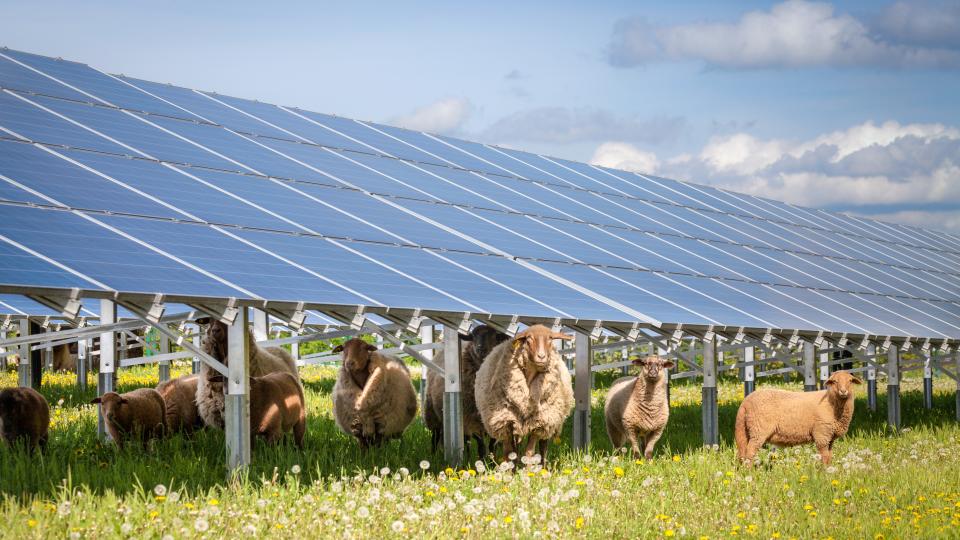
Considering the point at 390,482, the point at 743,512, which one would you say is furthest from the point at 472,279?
the point at 743,512

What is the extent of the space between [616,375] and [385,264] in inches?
1154

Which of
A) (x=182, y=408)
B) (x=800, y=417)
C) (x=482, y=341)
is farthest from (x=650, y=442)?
(x=182, y=408)

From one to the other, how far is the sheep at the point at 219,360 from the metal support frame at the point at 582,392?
4228 mm

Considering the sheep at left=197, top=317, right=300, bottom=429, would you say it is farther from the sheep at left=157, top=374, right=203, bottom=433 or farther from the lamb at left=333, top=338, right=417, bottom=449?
the lamb at left=333, top=338, right=417, bottom=449

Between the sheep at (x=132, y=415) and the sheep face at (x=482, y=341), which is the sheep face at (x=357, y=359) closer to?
the sheep face at (x=482, y=341)

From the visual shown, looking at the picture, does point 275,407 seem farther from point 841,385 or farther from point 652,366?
point 841,385

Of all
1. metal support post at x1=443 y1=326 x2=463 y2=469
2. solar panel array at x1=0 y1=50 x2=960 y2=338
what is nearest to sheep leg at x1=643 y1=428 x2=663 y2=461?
solar panel array at x1=0 y1=50 x2=960 y2=338

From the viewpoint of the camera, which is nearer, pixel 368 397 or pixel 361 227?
pixel 368 397

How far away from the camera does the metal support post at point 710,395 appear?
17.4 m

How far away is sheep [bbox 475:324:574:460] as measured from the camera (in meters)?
13.2

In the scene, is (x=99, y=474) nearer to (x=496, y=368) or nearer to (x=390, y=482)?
(x=390, y=482)

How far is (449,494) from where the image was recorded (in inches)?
445

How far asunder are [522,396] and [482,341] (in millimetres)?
2016

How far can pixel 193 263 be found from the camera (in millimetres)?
11641
